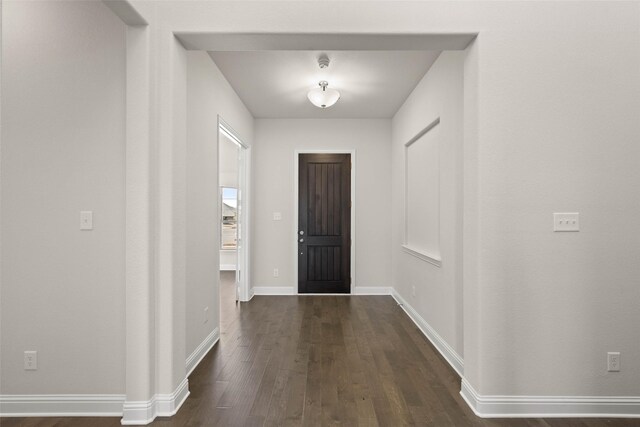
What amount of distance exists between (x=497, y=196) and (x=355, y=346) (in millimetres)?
1941

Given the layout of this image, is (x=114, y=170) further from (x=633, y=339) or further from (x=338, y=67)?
(x=633, y=339)

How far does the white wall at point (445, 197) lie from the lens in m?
2.97

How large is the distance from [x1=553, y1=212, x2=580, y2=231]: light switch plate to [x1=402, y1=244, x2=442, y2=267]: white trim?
1.20 metres

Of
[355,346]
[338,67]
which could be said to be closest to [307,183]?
[338,67]

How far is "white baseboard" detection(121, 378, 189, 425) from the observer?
2205 millimetres

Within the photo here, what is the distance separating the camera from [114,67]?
231cm

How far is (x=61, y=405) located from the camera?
7.60 ft

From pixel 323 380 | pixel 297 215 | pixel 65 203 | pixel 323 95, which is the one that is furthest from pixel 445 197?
pixel 65 203

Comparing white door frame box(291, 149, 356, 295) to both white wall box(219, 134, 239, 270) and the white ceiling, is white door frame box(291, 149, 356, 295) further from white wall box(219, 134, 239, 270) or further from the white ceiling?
white wall box(219, 134, 239, 270)

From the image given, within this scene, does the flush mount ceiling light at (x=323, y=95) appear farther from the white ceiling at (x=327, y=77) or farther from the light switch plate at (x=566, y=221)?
the light switch plate at (x=566, y=221)

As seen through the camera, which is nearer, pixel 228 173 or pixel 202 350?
pixel 202 350

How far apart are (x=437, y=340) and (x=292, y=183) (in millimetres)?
3087

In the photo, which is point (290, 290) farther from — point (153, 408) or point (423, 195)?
point (153, 408)

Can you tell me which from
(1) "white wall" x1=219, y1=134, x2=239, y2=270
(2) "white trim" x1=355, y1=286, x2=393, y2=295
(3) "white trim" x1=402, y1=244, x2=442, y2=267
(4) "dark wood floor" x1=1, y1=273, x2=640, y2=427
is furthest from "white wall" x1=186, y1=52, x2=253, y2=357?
(1) "white wall" x1=219, y1=134, x2=239, y2=270
